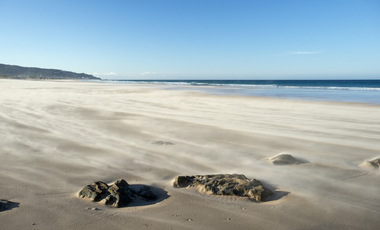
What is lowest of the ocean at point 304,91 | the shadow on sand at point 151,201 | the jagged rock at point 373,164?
the shadow on sand at point 151,201

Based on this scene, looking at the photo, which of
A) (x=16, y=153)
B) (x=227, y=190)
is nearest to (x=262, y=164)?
(x=227, y=190)

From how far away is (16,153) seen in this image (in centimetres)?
452

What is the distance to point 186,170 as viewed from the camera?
394cm

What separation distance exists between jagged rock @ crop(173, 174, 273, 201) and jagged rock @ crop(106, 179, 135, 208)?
2.06 ft

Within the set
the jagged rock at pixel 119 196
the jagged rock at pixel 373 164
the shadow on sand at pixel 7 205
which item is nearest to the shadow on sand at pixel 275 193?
the jagged rock at pixel 119 196

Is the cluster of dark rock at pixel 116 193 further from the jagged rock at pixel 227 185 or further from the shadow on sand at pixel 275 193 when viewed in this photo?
the shadow on sand at pixel 275 193

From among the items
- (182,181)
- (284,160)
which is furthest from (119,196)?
(284,160)

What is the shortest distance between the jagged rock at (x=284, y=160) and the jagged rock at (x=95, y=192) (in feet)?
8.63

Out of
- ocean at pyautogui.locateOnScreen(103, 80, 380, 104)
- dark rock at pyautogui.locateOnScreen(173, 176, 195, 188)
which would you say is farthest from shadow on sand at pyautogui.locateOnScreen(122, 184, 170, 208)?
ocean at pyautogui.locateOnScreen(103, 80, 380, 104)

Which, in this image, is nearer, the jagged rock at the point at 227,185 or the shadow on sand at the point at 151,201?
the shadow on sand at the point at 151,201

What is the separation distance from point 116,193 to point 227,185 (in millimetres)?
1294

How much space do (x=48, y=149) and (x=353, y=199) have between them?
4793 millimetres

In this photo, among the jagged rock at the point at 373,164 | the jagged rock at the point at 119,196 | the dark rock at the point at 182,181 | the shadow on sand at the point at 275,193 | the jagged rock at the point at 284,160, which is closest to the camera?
the jagged rock at the point at 119,196

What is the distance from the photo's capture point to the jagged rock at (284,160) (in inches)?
166
